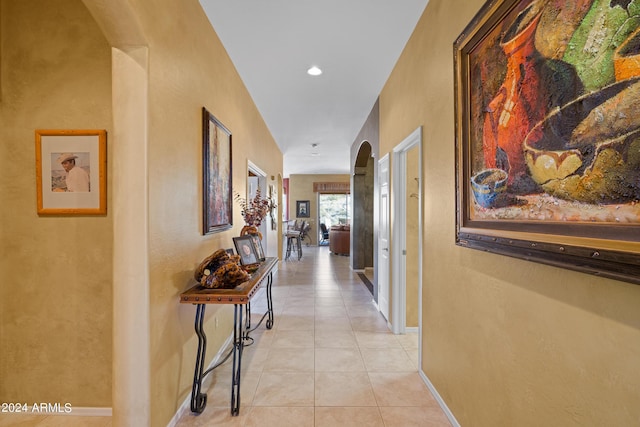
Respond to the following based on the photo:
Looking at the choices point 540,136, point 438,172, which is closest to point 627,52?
point 540,136

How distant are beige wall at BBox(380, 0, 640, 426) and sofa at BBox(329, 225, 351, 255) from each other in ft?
23.1

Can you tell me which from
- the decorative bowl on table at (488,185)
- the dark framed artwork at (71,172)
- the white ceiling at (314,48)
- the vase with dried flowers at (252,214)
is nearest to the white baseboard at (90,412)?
the dark framed artwork at (71,172)

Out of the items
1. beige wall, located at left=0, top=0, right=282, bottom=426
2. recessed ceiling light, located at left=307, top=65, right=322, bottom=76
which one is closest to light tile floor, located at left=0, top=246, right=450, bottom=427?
beige wall, located at left=0, top=0, right=282, bottom=426

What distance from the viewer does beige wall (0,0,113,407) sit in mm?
2047

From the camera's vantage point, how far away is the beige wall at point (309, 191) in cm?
1273

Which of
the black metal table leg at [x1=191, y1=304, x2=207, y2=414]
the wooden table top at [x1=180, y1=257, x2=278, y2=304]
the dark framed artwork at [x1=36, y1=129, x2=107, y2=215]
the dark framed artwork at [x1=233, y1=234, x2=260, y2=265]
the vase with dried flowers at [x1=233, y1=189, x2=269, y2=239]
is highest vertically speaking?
the dark framed artwork at [x1=36, y1=129, x2=107, y2=215]

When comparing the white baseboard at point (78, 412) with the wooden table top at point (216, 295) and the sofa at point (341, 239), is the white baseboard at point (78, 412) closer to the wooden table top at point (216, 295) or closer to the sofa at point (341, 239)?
the wooden table top at point (216, 295)

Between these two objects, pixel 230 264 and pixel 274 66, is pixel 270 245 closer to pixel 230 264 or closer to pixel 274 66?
pixel 274 66

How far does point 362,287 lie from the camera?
5617 millimetres

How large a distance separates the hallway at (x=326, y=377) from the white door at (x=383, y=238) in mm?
247

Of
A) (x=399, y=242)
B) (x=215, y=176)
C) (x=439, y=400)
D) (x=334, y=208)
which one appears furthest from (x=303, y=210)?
(x=439, y=400)

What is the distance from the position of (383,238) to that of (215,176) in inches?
92.1

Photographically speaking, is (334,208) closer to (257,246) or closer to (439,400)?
(257,246)

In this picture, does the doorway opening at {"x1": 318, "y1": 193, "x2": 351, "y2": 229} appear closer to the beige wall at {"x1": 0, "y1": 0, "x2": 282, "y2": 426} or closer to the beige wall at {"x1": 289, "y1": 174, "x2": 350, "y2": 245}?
the beige wall at {"x1": 289, "y1": 174, "x2": 350, "y2": 245}
